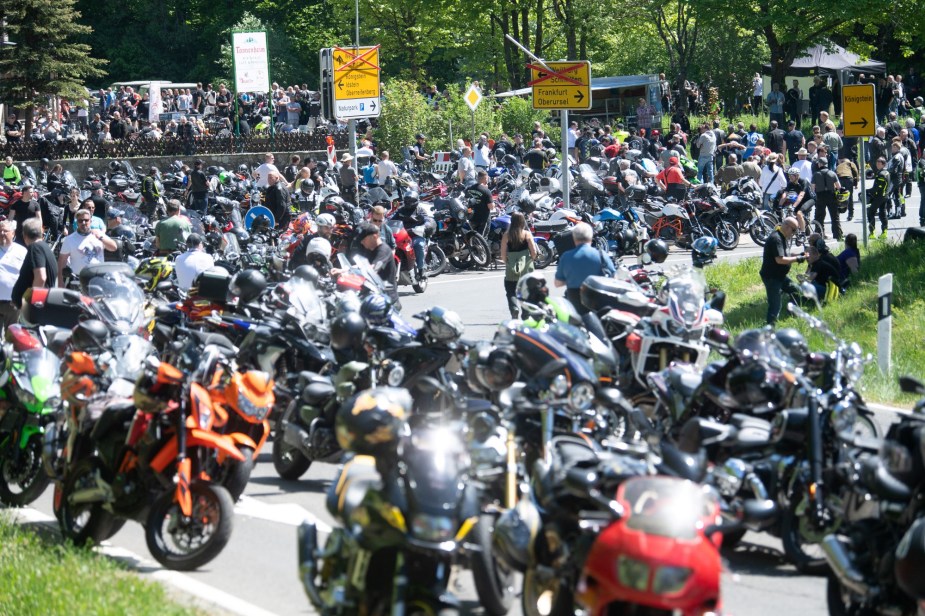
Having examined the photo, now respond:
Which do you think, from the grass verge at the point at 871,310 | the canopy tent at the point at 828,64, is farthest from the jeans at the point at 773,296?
the canopy tent at the point at 828,64

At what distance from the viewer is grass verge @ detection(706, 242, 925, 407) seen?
46.8ft

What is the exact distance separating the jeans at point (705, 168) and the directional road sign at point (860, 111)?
43.9 ft

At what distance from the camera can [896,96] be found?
4044cm

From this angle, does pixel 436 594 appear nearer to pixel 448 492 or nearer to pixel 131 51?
pixel 448 492

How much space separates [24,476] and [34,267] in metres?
4.72

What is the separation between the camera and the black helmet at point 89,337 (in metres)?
9.77

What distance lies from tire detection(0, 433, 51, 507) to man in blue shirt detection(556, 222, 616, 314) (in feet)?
19.6

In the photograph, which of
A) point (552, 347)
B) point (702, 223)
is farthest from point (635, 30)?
point (552, 347)

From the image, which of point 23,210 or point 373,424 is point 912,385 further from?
point 23,210

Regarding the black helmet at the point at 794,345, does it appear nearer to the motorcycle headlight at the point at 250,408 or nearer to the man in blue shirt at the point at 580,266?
the motorcycle headlight at the point at 250,408

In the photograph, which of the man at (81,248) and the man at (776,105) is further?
the man at (776,105)

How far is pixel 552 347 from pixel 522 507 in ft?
8.19

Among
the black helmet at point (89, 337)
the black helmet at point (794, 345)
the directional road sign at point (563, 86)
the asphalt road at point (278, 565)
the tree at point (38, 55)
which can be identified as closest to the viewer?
the asphalt road at point (278, 565)

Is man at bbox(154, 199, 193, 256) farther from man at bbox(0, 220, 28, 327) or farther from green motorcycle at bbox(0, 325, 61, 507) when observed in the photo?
green motorcycle at bbox(0, 325, 61, 507)
